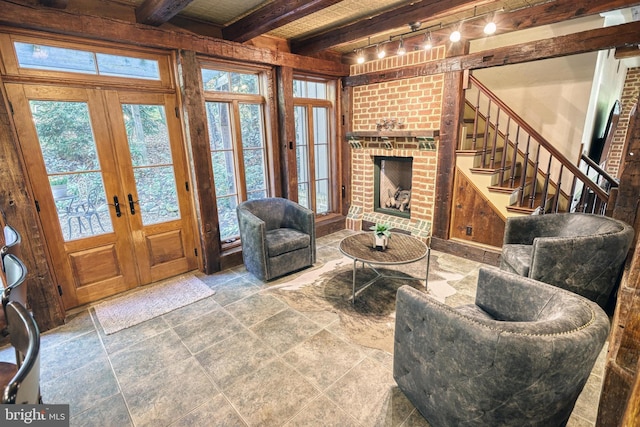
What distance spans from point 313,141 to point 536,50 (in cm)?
277

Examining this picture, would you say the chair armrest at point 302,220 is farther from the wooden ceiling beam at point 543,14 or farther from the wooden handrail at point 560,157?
the wooden ceiling beam at point 543,14

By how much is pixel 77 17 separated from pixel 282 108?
2065mm

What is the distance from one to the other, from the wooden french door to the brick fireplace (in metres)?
2.60

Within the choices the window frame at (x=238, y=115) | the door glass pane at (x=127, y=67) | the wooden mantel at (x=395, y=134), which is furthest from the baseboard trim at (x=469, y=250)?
the door glass pane at (x=127, y=67)

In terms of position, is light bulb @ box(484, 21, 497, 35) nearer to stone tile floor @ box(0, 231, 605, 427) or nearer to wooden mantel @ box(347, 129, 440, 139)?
wooden mantel @ box(347, 129, 440, 139)

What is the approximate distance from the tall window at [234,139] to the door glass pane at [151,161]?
0.51 metres

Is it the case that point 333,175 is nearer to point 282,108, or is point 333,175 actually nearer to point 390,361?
point 282,108

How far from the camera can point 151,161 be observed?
3080 mm

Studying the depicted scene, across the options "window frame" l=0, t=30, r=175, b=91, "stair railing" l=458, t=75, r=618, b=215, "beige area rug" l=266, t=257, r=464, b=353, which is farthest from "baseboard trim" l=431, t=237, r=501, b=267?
"window frame" l=0, t=30, r=175, b=91

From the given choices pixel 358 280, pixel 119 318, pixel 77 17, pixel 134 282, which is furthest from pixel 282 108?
pixel 119 318

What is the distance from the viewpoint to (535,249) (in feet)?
7.57

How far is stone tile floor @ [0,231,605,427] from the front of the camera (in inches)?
67.9

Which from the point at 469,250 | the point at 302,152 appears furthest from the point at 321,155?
the point at 469,250

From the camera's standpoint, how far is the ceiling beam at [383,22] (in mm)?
2590
